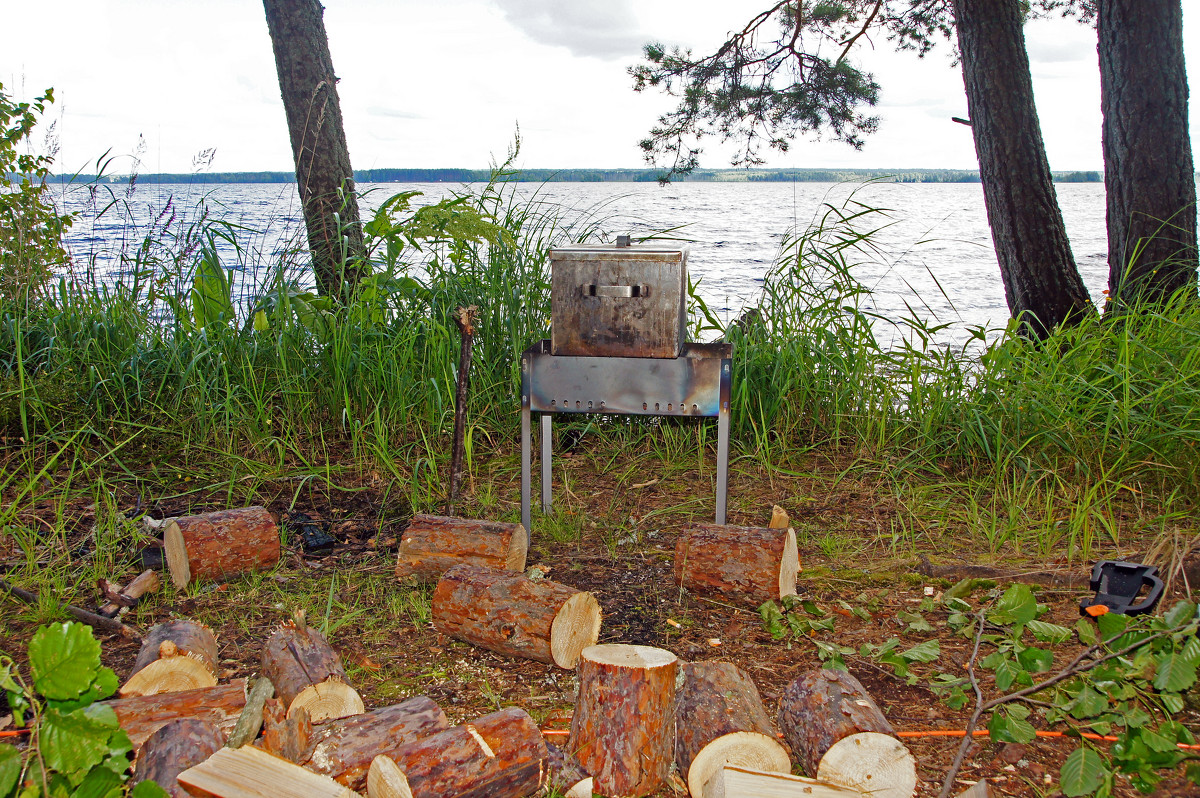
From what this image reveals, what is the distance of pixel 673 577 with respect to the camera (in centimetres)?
302

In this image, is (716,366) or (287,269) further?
(287,269)

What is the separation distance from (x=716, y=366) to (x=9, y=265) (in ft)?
13.4

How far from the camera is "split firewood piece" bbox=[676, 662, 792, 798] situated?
1716mm

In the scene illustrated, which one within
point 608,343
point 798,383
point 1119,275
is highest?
point 1119,275

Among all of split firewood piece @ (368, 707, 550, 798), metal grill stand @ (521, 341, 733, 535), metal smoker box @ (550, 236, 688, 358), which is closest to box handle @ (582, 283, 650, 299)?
metal smoker box @ (550, 236, 688, 358)

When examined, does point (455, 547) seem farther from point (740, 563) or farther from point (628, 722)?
point (628, 722)

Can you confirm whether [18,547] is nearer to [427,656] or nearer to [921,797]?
[427,656]

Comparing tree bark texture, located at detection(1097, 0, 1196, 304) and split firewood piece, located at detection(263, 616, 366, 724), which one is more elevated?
tree bark texture, located at detection(1097, 0, 1196, 304)

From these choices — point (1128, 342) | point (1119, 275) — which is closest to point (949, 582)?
point (1128, 342)

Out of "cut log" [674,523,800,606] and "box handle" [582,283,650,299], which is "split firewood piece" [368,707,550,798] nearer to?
"cut log" [674,523,800,606]

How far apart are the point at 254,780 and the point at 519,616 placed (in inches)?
38.0

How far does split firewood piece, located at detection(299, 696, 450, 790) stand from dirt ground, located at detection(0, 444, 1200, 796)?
0.34 meters

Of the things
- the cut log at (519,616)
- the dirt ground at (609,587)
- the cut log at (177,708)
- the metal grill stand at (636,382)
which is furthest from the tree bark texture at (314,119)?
the cut log at (177,708)

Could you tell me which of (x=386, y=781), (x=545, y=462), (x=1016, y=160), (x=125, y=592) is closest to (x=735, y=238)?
(x=1016, y=160)
